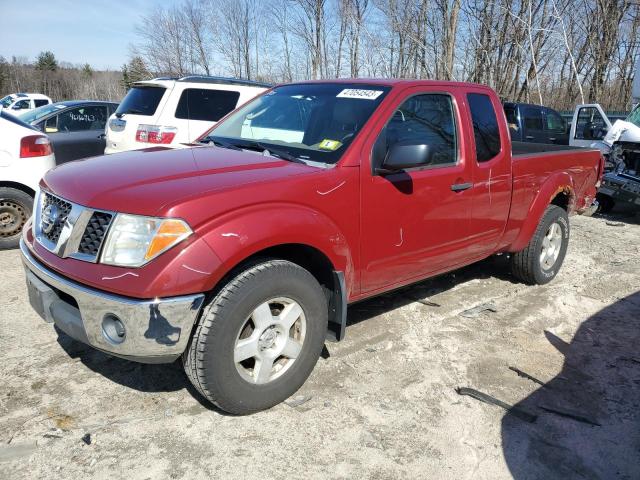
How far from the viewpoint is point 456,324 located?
4148mm

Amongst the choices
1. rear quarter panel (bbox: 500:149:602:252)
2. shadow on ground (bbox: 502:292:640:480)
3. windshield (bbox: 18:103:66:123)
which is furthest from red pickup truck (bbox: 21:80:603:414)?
windshield (bbox: 18:103:66:123)

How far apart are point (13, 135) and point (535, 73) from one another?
66.3 ft

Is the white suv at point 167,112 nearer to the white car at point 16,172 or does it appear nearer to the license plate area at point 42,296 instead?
the white car at point 16,172

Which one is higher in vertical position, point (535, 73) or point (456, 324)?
point (535, 73)

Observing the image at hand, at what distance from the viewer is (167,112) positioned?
7012 millimetres

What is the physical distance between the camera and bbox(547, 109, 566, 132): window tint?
12.5m

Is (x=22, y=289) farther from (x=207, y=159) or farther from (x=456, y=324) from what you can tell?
(x=456, y=324)

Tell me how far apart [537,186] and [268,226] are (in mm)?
3062

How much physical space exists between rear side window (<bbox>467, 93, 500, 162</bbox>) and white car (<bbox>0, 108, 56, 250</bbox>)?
15.1ft

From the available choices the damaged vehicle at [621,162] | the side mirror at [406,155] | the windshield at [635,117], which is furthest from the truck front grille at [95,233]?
the windshield at [635,117]

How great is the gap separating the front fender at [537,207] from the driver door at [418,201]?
2.93 feet

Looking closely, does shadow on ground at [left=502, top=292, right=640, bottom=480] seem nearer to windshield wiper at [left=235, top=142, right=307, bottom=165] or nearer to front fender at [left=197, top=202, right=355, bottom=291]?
front fender at [left=197, top=202, right=355, bottom=291]

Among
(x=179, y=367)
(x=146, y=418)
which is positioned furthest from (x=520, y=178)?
(x=146, y=418)

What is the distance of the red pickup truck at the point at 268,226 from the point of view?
93.7 inches
